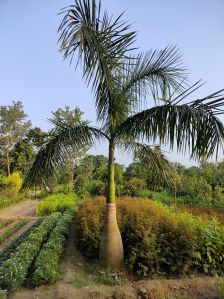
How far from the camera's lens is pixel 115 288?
4012 millimetres

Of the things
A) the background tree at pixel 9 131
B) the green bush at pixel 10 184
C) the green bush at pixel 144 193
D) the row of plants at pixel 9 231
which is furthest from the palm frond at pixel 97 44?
the background tree at pixel 9 131

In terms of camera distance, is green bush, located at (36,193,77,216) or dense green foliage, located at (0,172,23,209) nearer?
green bush, located at (36,193,77,216)

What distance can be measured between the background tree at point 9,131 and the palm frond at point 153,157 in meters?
25.3

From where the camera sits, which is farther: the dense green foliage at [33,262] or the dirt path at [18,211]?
the dirt path at [18,211]

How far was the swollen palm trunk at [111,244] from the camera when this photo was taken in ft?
15.4

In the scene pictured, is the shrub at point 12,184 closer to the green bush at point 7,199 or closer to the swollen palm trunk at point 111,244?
the green bush at point 7,199

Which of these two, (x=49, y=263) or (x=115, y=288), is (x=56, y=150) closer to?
(x=49, y=263)

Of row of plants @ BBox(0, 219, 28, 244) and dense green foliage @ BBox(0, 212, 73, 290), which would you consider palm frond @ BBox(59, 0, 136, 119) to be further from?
row of plants @ BBox(0, 219, 28, 244)

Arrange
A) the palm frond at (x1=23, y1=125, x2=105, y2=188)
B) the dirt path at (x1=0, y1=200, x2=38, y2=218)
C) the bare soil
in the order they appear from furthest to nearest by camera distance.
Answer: the dirt path at (x1=0, y1=200, x2=38, y2=218)
the palm frond at (x1=23, y1=125, x2=105, y2=188)
the bare soil

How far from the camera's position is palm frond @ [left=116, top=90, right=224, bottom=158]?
332 cm

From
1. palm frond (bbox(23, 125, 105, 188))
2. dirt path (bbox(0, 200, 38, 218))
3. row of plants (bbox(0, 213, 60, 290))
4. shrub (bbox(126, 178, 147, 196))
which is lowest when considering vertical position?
dirt path (bbox(0, 200, 38, 218))

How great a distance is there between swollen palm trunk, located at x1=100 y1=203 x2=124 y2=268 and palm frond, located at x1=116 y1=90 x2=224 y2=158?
182 cm

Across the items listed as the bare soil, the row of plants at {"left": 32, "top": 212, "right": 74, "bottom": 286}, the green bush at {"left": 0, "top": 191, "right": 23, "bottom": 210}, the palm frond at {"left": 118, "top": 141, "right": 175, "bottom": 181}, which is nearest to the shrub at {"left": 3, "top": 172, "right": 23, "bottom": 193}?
the green bush at {"left": 0, "top": 191, "right": 23, "bottom": 210}

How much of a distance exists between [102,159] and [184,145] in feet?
63.0
